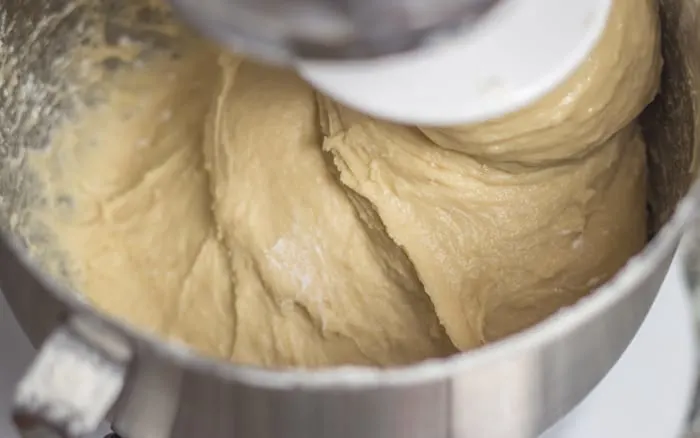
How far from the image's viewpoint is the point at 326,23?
404 mm

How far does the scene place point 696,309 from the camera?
85cm

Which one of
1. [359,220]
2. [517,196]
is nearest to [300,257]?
[359,220]

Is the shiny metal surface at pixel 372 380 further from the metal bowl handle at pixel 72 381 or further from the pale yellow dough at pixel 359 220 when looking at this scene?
the pale yellow dough at pixel 359 220

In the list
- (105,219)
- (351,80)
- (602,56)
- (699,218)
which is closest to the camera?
(351,80)

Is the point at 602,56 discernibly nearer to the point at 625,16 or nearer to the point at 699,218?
the point at 625,16

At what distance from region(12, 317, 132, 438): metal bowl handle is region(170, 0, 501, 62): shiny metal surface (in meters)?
0.16

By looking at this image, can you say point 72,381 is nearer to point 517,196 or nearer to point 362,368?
point 362,368

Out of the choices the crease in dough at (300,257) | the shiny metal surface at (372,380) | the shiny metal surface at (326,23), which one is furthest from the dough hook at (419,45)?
the crease in dough at (300,257)

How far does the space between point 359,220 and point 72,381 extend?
34 cm

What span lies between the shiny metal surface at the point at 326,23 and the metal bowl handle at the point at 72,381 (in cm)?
16

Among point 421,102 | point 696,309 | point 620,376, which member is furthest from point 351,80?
point 696,309

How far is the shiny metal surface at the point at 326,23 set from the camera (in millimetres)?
401

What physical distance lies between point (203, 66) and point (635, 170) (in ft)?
1.31

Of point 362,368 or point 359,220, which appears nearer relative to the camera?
point 362,368
